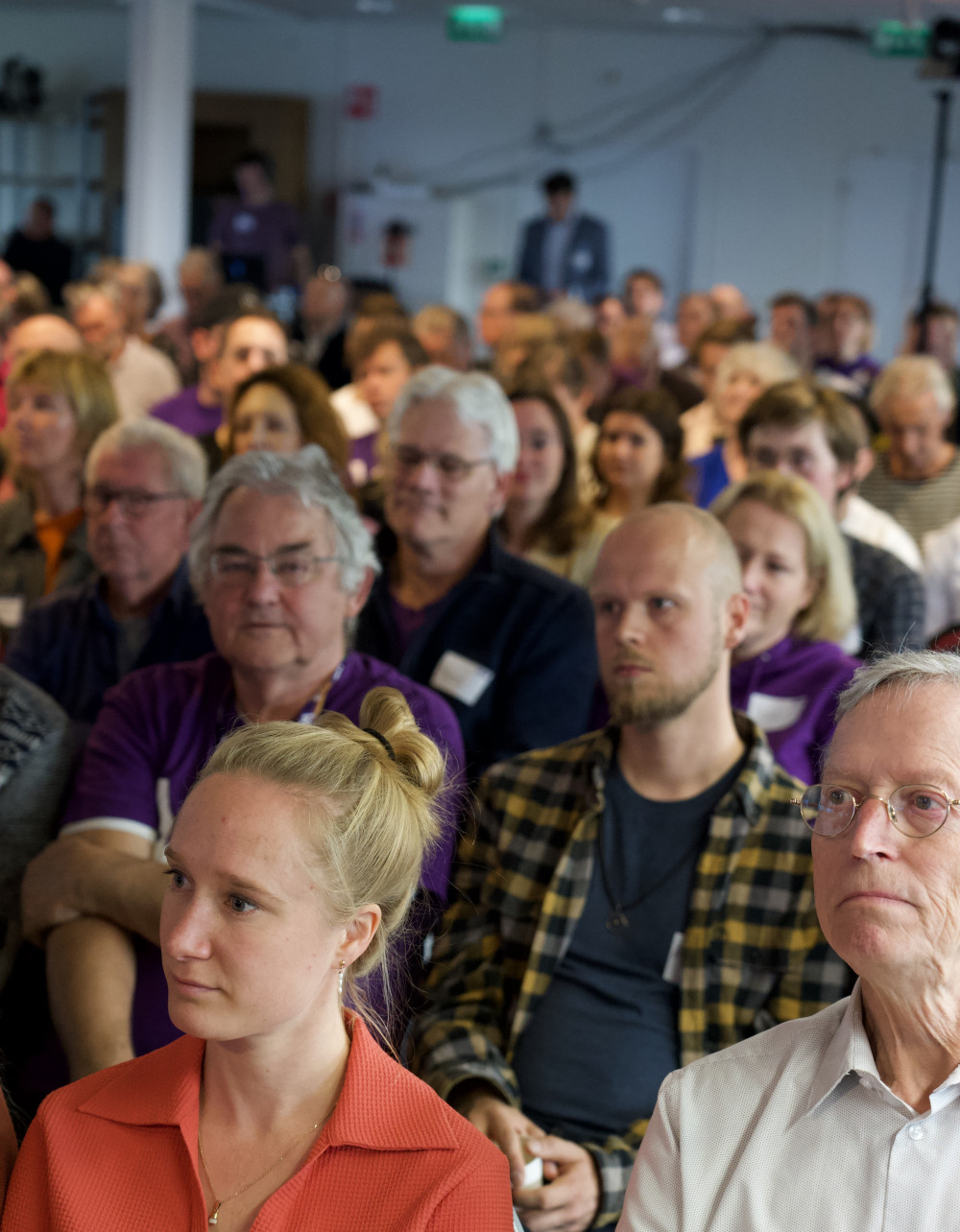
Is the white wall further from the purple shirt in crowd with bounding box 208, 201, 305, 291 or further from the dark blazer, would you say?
the purple shirt in crowd with bounding box 208, 201, 305, 291

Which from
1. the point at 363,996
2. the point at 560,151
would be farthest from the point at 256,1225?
the point at 560,151

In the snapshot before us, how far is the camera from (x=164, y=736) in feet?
7.22

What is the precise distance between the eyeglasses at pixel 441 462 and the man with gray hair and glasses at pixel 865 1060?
6.05ft

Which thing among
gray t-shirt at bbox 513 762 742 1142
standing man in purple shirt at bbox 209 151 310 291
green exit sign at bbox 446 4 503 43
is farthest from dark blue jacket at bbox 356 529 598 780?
green exit sign at bbox 446 4 503 43

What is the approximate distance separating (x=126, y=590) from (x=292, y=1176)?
1.93 metres

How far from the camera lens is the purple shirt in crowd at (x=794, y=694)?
2635mm

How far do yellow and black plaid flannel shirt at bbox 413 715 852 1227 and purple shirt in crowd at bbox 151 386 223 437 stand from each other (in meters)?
3.52

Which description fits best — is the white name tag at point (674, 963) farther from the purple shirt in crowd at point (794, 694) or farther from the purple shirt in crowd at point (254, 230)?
the purple shirt in crowd at point (254, 230)

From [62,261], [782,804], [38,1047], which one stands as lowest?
[38,1047]

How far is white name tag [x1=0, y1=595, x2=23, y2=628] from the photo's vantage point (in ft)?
11.2

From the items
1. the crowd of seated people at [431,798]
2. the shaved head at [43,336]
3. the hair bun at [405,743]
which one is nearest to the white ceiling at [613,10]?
the shaved head at [43,336]

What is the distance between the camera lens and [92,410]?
4.01m

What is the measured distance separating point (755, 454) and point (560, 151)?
10.1 metres

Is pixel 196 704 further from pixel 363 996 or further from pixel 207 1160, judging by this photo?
pixel 207 1160
